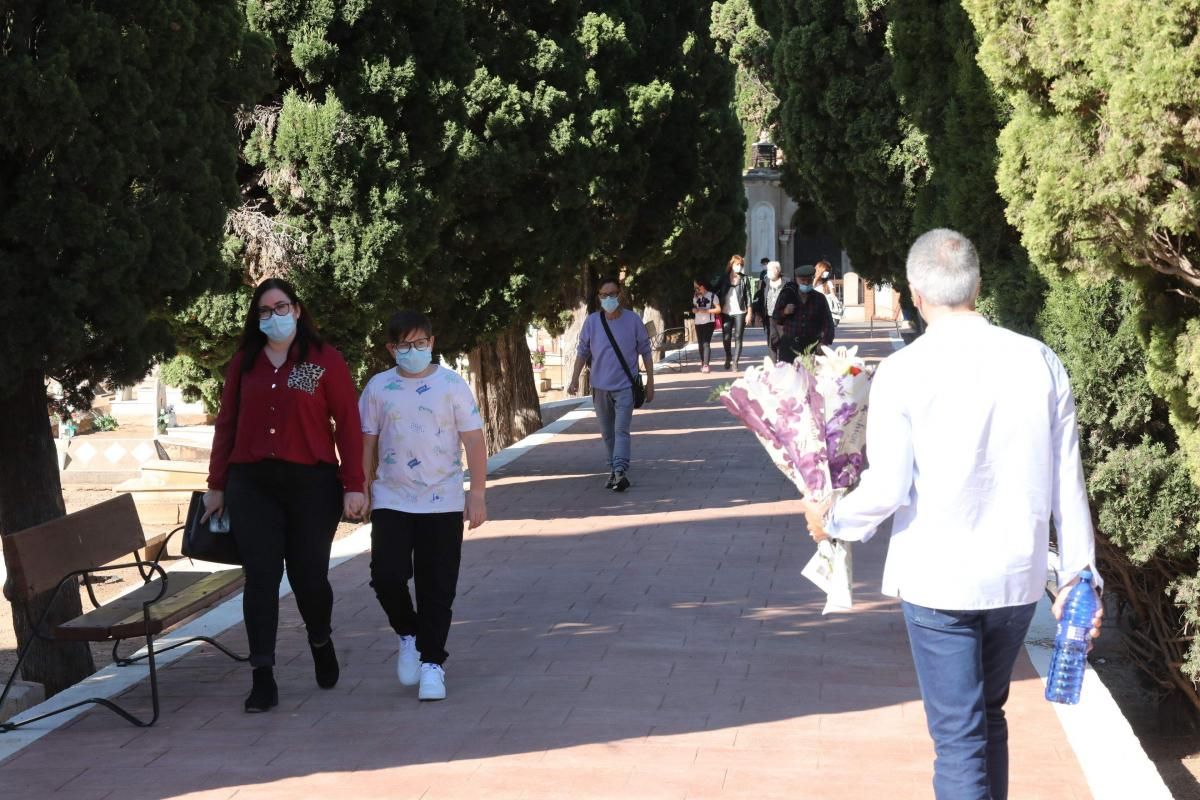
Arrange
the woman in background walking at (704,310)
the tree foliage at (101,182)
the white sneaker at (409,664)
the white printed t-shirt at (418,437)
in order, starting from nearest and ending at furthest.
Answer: the white printed t-shirt at (418,437), the white sneaker at (409,664), the tree foliage at (101,182), the woman in background walking at (704,310)

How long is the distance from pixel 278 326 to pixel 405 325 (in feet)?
1.69

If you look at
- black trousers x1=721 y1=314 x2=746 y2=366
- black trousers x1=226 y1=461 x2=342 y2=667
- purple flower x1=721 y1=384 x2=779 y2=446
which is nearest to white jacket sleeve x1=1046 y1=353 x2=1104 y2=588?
purple flower x1=721 y1=384 x2=779 y2=446

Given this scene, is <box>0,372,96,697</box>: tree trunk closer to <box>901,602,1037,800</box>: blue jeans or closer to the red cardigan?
the red cardigan

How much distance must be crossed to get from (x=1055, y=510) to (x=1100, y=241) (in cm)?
296

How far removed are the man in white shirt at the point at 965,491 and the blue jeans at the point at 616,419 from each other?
8.64 meters

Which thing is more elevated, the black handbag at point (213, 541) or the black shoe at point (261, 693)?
the black handbag at point (213, 541)

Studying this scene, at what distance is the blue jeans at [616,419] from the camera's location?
12779 mm

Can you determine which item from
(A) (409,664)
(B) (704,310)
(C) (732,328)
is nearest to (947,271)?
(A) (409,664)

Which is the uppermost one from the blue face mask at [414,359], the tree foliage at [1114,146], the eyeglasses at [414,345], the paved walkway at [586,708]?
the tree foliage at [1114,146]

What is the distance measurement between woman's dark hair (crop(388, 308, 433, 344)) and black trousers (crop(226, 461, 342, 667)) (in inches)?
23.5

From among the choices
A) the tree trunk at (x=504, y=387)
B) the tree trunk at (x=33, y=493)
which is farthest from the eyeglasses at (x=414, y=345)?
the tree trunk at (x=504, y=387)

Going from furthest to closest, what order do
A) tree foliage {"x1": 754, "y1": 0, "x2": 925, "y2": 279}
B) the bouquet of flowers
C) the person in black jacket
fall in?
the person in black jacket, tree foliage {"x1": 754, "y1": 0, "x2": 925, "y2": 279}, the bouquet of flowers

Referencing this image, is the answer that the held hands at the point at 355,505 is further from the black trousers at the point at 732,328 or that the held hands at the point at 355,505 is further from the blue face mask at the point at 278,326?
the black trousers at the point at 732,328

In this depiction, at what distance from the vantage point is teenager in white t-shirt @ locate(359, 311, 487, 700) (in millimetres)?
6512
